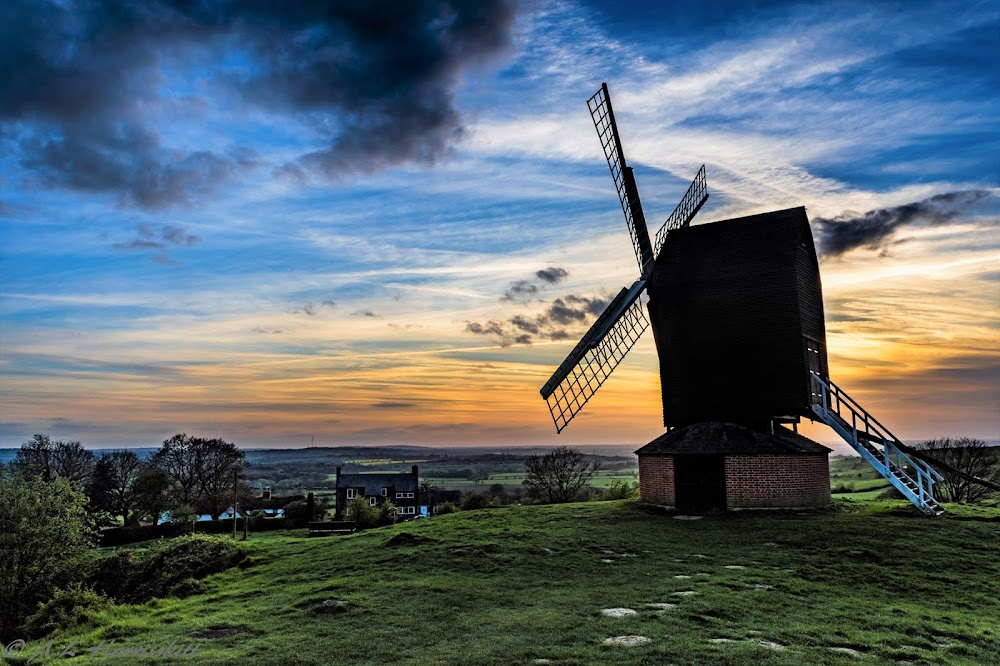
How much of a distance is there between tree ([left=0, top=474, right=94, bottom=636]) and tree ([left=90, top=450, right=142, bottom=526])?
45553 millimetres

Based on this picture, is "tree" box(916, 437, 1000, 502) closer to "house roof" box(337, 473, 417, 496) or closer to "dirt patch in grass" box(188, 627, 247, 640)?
"dirt patch in grass" box(188, 627, 247, 640)

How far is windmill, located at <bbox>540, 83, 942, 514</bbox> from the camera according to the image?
24.2 metres

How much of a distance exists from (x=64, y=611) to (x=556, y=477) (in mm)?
46446

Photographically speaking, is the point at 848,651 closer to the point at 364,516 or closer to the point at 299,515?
the point at 364,516

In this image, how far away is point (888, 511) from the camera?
23.5 meters

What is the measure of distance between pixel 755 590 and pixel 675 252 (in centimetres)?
1718

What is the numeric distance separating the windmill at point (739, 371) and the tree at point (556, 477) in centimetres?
3159

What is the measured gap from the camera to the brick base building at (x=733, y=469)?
78.7ft

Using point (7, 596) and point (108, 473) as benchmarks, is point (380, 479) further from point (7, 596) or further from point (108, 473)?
point (7, 596)

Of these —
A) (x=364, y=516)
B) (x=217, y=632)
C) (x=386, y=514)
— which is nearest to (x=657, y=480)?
(x=217, y=632)

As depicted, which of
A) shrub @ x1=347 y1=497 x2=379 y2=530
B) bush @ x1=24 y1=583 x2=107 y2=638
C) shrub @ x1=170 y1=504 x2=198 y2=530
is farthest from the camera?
shrub @ x1=170 y1=504 x2=198 y2=530

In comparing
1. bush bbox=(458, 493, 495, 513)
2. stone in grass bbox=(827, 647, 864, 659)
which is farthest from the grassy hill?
bush bbox=(458, 493, 495, 513)

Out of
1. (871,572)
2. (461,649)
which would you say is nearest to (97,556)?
(461,649)

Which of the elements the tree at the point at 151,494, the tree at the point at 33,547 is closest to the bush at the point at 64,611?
the tree at the point at 33,547
